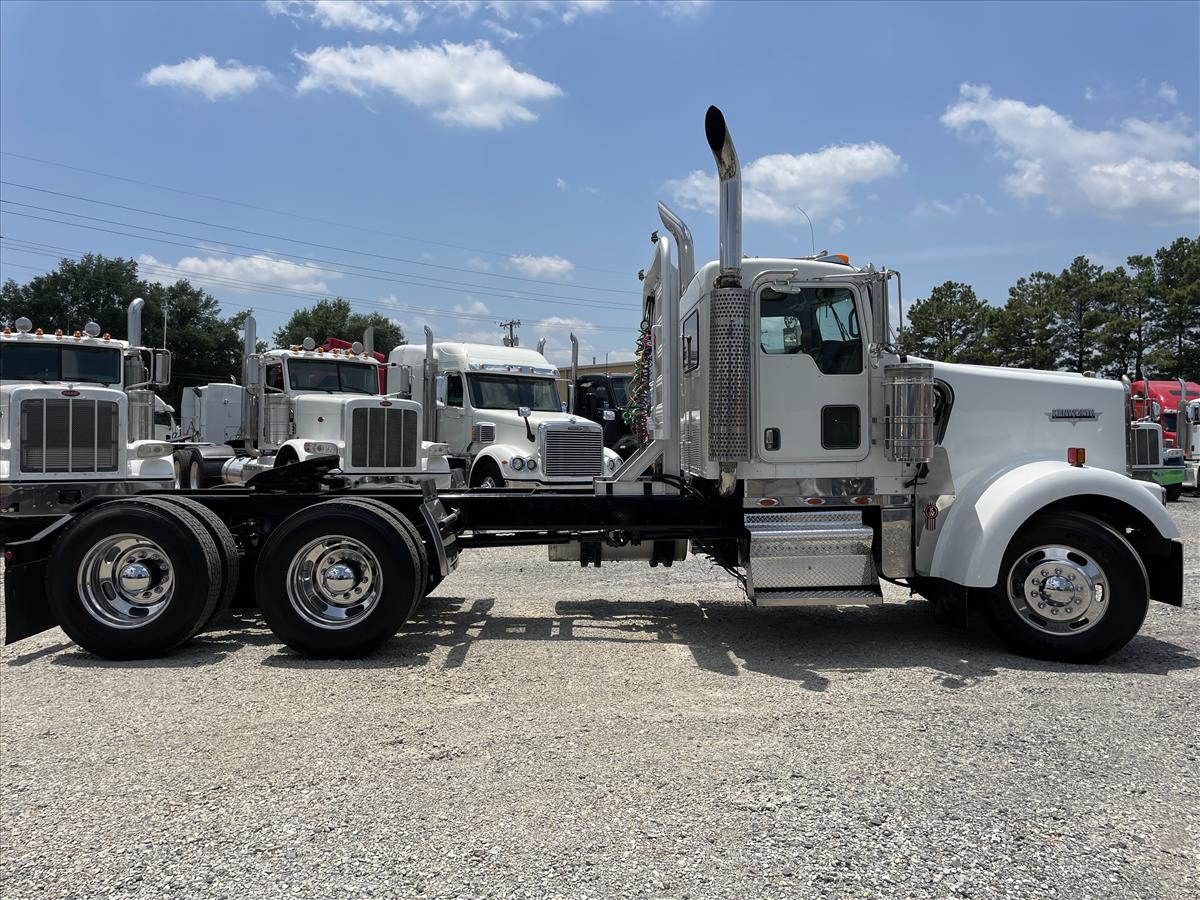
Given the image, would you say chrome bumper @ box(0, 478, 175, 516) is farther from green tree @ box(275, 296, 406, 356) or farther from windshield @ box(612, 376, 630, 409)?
green tree @ box(275, 296, 406, 356)

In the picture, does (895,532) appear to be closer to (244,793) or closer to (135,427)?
(244,793)

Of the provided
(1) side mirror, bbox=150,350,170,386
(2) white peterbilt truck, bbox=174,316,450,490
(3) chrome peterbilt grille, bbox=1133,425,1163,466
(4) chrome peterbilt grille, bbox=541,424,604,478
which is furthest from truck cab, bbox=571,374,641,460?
(3) chrome peterbilt grille, bbox=1133,425,1163,466

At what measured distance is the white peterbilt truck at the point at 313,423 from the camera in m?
10.6

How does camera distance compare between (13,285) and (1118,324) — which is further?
(13,285)

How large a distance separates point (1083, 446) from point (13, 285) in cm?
5888

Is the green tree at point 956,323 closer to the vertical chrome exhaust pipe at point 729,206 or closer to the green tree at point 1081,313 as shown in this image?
the green tree at point 1081,313

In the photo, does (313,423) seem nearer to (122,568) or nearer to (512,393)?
(512,393)

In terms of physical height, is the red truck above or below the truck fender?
above

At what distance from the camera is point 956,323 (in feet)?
129

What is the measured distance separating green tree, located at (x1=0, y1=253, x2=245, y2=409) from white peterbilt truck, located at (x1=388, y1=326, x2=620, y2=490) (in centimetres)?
4084

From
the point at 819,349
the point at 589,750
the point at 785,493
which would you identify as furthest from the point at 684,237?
the point at 589,750

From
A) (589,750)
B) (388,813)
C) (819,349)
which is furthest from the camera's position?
(819,349)

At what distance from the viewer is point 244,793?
3.52m

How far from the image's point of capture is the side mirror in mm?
10672
